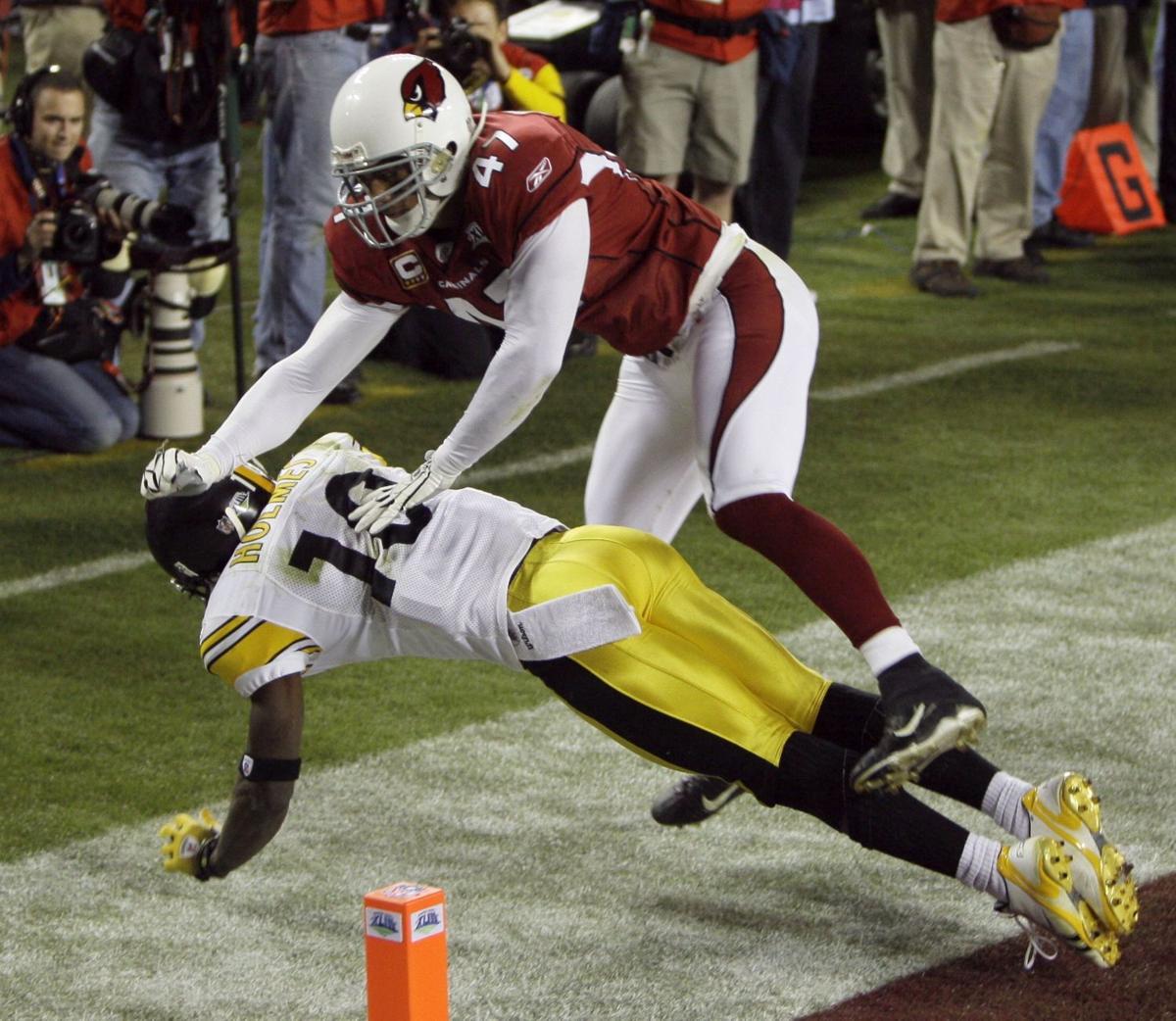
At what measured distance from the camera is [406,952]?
2379 mm

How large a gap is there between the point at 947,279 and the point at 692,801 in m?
5.18

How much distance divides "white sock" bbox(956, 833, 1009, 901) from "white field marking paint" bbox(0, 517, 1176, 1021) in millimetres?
147

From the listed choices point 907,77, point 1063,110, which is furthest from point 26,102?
point 1063,110

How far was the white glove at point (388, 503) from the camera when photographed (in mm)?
3107

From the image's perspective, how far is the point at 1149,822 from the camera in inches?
142

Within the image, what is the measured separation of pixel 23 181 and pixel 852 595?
350 cm

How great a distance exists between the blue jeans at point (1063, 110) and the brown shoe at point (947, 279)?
782 millimetres

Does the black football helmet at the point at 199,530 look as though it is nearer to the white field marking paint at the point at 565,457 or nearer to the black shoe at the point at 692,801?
the black shoe at the point at 692,801

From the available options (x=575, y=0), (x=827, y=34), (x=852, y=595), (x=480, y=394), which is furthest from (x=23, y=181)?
(x=827, y=34)

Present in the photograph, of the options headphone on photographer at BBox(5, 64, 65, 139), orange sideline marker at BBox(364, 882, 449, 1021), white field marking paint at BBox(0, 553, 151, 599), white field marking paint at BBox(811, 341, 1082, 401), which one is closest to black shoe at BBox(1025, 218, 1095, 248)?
white field marking paint at BBox(811, 341, 1082, 401)

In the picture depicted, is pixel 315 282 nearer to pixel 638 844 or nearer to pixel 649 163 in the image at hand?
A: pixel 649 163

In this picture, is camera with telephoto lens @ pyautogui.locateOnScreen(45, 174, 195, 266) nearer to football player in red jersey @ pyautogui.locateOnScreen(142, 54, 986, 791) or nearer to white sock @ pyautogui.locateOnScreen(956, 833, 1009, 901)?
football player in red jersey @ pyautogui.locateOnScreen(142, 54, 986, 791)

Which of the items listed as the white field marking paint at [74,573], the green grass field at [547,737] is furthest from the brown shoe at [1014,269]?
the white field marking paint at [74,573]

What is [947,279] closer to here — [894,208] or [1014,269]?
[1014,269]
